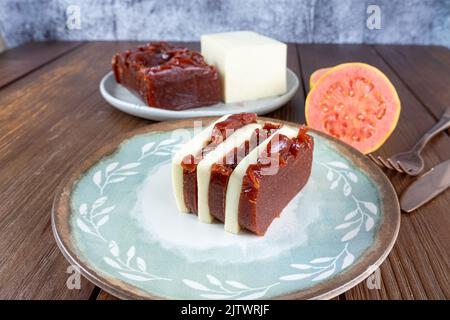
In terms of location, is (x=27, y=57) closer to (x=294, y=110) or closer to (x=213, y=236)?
(x=294, y=110)

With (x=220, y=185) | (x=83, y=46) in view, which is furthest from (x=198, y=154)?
(x=83, y=46)

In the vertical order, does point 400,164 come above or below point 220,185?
below

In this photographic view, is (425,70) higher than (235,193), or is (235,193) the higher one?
(235,193)

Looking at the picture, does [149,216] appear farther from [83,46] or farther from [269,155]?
[83,46]

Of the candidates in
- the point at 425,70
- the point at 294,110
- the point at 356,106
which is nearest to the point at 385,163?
the point at 356,106

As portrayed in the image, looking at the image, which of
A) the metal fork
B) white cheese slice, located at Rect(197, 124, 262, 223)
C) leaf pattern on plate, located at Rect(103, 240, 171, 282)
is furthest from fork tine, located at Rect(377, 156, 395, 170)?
leaf pattern on plate, located at Rect(103, 240, 171, 282)
